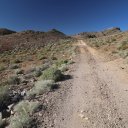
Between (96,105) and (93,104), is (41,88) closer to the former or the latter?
(93,104)

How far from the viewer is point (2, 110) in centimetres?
895

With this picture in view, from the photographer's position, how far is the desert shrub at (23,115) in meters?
6.74

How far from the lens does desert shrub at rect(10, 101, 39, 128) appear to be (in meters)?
6.74

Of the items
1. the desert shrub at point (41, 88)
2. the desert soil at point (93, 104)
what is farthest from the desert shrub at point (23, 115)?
the desert shrub at point (41, 88)

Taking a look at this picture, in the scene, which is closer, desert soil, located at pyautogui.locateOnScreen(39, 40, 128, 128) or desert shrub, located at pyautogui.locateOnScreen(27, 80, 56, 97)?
desert soil, located at pyautogui.locateOnScreen(39, 40, 128, 128)

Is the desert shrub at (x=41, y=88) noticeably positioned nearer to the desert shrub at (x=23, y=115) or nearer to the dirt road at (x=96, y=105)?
the dirt road at (x=96, y=105)

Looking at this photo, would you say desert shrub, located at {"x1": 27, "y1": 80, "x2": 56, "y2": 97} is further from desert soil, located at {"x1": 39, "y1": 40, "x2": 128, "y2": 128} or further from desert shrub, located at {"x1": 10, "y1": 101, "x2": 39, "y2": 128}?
desert shrub, located at {"x1": 10, "y1": 101, "x2": 39, "y2": 128}

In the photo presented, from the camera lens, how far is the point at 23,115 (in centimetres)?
725

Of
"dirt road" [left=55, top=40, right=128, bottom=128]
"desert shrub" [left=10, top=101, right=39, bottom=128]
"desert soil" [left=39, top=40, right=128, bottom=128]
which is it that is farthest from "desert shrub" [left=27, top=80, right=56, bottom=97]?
"desert shrub" [left=10, top=101, right=39, bottom=128]

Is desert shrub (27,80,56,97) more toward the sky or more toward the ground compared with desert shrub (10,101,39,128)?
more toward the ground

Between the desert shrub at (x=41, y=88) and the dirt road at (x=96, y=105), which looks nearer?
the dirt road at (x=96, y=105)

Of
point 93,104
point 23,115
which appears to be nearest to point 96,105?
point 93,104

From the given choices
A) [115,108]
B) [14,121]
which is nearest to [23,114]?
[14,121]

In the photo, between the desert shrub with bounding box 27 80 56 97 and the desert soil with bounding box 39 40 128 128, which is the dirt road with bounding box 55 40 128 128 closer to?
the desert soil with bounding box 39 40 128 128
